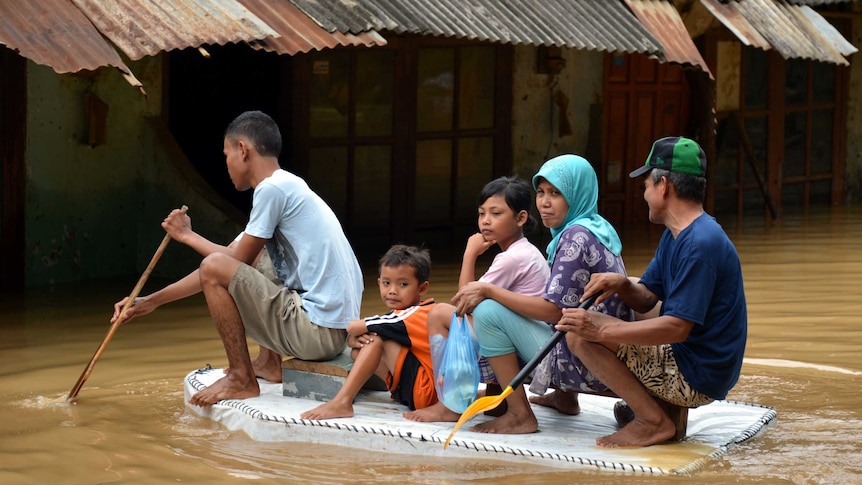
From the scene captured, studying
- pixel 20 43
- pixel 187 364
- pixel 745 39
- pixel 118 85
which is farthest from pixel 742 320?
pixel 745 39

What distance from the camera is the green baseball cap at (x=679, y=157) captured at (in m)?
4.98

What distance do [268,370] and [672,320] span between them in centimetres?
225

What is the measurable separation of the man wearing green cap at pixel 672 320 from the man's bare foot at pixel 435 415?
0.66 m

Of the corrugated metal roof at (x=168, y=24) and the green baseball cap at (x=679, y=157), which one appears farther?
the corrugated metal roof at (x=168, y=24)

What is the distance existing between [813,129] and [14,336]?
1162 centimetres

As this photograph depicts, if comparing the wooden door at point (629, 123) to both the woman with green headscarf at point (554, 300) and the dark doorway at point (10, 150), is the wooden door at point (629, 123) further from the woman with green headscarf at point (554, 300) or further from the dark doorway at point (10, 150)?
the woman with green headscarf at point (554, 300)

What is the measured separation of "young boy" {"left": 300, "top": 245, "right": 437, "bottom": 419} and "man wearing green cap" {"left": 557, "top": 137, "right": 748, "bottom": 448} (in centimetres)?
78

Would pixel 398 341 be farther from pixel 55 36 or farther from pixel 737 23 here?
pixel 737 23

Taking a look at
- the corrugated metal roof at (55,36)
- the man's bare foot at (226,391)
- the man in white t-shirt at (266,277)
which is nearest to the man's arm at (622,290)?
the man in white t-shirt at (266,277)

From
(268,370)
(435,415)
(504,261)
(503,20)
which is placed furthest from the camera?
(503,20)

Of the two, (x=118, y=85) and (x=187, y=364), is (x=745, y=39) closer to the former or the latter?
(x=118, y=85)

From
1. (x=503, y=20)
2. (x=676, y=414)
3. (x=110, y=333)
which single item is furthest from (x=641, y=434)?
(x=503, y=20)

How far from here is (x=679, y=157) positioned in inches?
196

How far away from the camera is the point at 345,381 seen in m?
5.66
